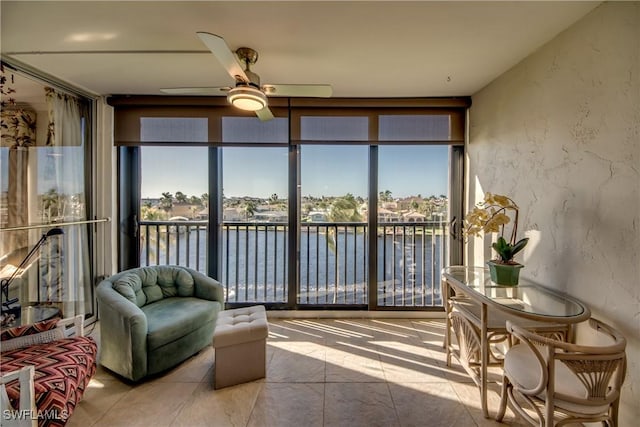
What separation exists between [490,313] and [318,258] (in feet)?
6.43

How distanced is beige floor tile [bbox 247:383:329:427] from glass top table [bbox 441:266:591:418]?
43.7 inches

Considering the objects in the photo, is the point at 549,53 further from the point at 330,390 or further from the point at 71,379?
the point at 71,379

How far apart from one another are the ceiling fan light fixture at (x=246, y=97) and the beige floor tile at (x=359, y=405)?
214cm

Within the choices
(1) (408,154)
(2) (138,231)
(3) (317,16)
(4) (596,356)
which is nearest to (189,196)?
(2) (138,231)

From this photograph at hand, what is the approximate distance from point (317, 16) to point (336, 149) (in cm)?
155

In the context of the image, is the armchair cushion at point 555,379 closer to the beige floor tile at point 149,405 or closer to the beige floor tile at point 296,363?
the beige floor tile at point 296,363

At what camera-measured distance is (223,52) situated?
1.49m

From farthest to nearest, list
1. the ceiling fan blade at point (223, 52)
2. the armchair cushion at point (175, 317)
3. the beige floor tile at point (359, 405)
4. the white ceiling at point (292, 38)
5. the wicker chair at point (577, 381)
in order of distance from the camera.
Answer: the armchair cushion at point (175, 317), the beige floor tile at point (359, 405), the white ceiling at point (292, 38), the ceiling fan blade at point (223, 52), the wicker chair at point (577, 381)

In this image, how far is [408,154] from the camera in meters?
3.14

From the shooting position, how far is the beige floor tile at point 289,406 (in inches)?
67.4

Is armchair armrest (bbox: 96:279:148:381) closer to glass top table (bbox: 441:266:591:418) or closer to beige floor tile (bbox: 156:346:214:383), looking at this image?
beige floor tile (bbox: 156:346:214:383)

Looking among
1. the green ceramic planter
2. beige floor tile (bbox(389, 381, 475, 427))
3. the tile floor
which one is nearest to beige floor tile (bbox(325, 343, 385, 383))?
the tile floor

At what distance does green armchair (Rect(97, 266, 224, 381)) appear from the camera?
2.00m

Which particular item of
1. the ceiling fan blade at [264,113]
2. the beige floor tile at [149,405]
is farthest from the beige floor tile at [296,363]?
the ceiling fan blade at [264,113]
